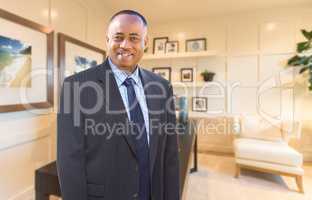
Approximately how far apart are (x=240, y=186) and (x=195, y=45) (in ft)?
8.54

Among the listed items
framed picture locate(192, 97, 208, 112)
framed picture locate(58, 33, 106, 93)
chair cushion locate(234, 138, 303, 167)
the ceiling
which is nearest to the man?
framed picture locate(58, 33, 106, 93)

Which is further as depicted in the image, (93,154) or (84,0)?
(84,0)

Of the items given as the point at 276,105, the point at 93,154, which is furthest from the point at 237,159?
the point at 93,154

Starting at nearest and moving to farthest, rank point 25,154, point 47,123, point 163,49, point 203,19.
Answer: point 25,154 < point 47,123 < point 203,19 < point 163,49

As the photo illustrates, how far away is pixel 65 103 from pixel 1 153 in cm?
152

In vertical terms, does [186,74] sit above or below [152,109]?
above

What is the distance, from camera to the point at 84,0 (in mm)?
2725

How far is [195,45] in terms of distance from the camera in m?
3.79

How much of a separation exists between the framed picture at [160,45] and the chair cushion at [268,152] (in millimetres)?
2309

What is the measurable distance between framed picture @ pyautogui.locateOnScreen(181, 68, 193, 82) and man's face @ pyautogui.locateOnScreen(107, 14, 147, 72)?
3.14 meters

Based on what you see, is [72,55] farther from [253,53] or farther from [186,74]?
[253,53]

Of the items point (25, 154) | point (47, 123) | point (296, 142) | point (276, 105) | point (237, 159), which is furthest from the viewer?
point (276, 105)

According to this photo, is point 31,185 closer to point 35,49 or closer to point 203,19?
point 35,49

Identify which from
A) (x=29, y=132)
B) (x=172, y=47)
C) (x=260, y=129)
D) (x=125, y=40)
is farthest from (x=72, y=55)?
(x=260, y=129)
